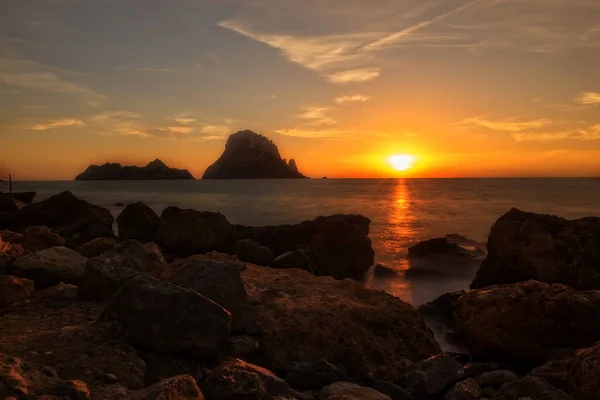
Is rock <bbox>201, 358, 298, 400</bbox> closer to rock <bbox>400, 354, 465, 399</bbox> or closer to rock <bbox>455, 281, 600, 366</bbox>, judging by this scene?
rock <bbox>400, 354, 465, 399</bbox>

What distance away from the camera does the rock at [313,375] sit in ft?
16.6

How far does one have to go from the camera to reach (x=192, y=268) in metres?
6.00

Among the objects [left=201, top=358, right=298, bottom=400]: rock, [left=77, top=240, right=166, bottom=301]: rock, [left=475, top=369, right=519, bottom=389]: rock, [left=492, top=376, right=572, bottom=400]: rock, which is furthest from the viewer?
[left=77, top=240, right=166, bottom=301]: rock

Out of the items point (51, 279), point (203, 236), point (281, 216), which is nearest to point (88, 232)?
point (203, 236)

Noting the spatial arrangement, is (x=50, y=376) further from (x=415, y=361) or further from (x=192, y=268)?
(x=415, y=361)

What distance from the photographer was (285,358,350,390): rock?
5.06m

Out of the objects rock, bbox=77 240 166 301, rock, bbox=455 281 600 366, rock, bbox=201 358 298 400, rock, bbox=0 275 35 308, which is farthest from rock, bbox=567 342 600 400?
rock, bbox=0 275 35 308

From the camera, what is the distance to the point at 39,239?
9930mm

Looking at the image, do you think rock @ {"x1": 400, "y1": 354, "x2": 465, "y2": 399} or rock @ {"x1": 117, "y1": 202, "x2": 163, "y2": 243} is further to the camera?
rock @ {"x1": 117, "y1": 202, "x2": 163, "y2": 243}

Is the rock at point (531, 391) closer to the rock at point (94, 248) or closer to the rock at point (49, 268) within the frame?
the rock at point (49, 268)

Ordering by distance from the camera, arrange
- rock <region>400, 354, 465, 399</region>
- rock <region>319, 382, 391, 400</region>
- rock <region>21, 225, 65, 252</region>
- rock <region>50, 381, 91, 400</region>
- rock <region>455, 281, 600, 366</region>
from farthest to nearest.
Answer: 1. rock <region>21, 225, 65, 252</region>
2. rock <region>455, 281, 600, 366</region>
3. rock <region>400, 354, 465, 399</region>
4. rock <region>319, 382, 391, 400</region>
5. rock <region>50, 381, 91, 400</region>

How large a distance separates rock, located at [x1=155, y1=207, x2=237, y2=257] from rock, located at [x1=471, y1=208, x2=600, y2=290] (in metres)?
6.49

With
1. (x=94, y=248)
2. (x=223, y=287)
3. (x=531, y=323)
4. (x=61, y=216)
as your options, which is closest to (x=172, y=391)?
(x=223, y=287)

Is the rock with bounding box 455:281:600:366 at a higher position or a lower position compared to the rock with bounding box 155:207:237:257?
lower
